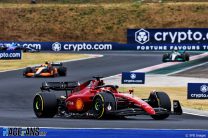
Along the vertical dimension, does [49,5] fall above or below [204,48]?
above

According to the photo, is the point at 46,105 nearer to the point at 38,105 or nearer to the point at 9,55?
the point at 38,105

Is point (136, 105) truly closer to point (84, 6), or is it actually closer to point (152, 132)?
point (152, 132)

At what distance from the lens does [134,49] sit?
72.6 meters

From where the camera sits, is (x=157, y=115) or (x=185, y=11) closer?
(x=157, y=115)

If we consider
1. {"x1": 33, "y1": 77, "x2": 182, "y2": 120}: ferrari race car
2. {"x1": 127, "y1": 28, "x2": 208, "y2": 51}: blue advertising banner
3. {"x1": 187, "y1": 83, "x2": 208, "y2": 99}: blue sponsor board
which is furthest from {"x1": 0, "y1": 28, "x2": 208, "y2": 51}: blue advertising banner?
{"x1": 33, "y1": 77, "x2": 182, "y2": 120}: ferrari race car

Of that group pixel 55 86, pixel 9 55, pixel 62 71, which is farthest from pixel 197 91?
pixel 9 55

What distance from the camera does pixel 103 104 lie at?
17516mm

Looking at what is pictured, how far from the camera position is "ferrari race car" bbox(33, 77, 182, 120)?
1753 centimetres

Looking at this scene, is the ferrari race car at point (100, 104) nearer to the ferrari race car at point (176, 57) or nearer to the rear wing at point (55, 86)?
the rear wing at point (55, 86)

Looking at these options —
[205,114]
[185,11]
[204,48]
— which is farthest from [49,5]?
[205,114]

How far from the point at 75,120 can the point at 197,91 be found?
8.21m

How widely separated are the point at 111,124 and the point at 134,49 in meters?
56.2

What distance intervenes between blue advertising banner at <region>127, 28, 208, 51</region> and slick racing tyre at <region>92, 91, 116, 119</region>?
51298 mm

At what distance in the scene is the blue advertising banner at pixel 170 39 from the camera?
69.5 metres
